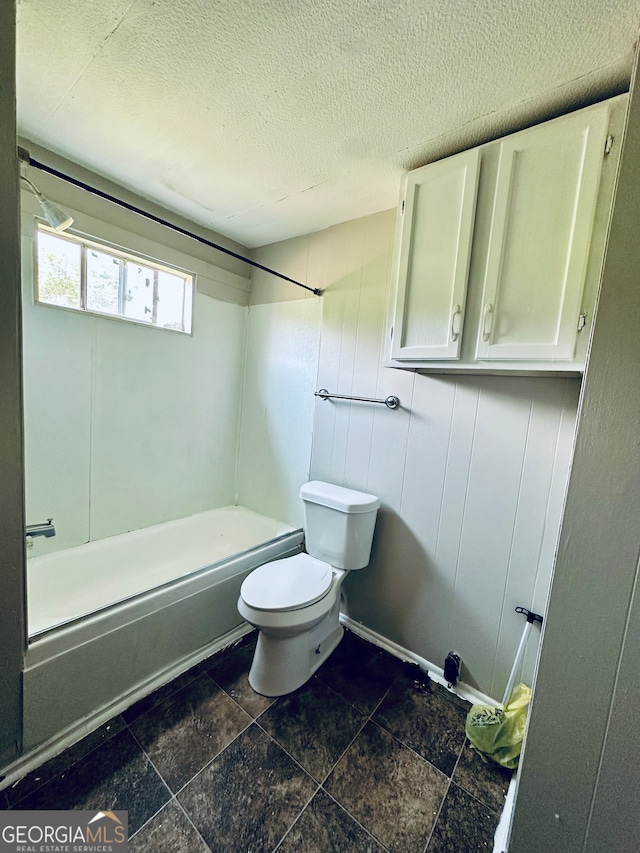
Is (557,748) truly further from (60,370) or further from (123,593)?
(60,370)

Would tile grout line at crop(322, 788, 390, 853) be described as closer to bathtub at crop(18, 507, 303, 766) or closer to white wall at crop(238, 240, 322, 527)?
bathtub at crop(18, 507, 303, 766)

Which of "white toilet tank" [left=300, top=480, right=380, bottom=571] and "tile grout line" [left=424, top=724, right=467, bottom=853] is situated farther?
"white toilet tank" [left=300, top=480, right=380, bottom=571]

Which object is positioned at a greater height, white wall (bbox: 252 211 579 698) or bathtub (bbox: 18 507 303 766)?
white wall (bbox: 252 211 579 698)

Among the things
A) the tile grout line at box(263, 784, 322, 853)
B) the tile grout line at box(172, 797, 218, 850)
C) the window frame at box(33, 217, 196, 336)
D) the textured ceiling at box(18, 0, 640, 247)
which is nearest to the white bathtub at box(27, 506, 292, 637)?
the tile grout line at box(172, 797, 218, 850)

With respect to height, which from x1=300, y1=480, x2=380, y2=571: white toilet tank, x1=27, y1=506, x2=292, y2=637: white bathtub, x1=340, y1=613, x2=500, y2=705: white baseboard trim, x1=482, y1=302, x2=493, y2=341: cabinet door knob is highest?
x1=482, y1=302, x2=493, y2=341: cabinet door knob

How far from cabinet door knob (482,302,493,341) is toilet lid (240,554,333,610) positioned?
1293mm

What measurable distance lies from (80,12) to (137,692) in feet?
7.64

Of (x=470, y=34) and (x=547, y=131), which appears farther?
(x=547, y=131)

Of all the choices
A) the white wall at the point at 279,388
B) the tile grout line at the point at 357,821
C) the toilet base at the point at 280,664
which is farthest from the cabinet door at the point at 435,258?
the tile grout line at the point at 357,821

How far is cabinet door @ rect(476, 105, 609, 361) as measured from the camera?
994mm

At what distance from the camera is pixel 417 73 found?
0.97 metres

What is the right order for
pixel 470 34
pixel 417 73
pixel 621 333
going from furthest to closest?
pixel 417 73, pixel 470 34, pixel 621 333

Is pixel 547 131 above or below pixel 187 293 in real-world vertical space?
above

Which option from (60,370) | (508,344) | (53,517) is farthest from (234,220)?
(53,517)
